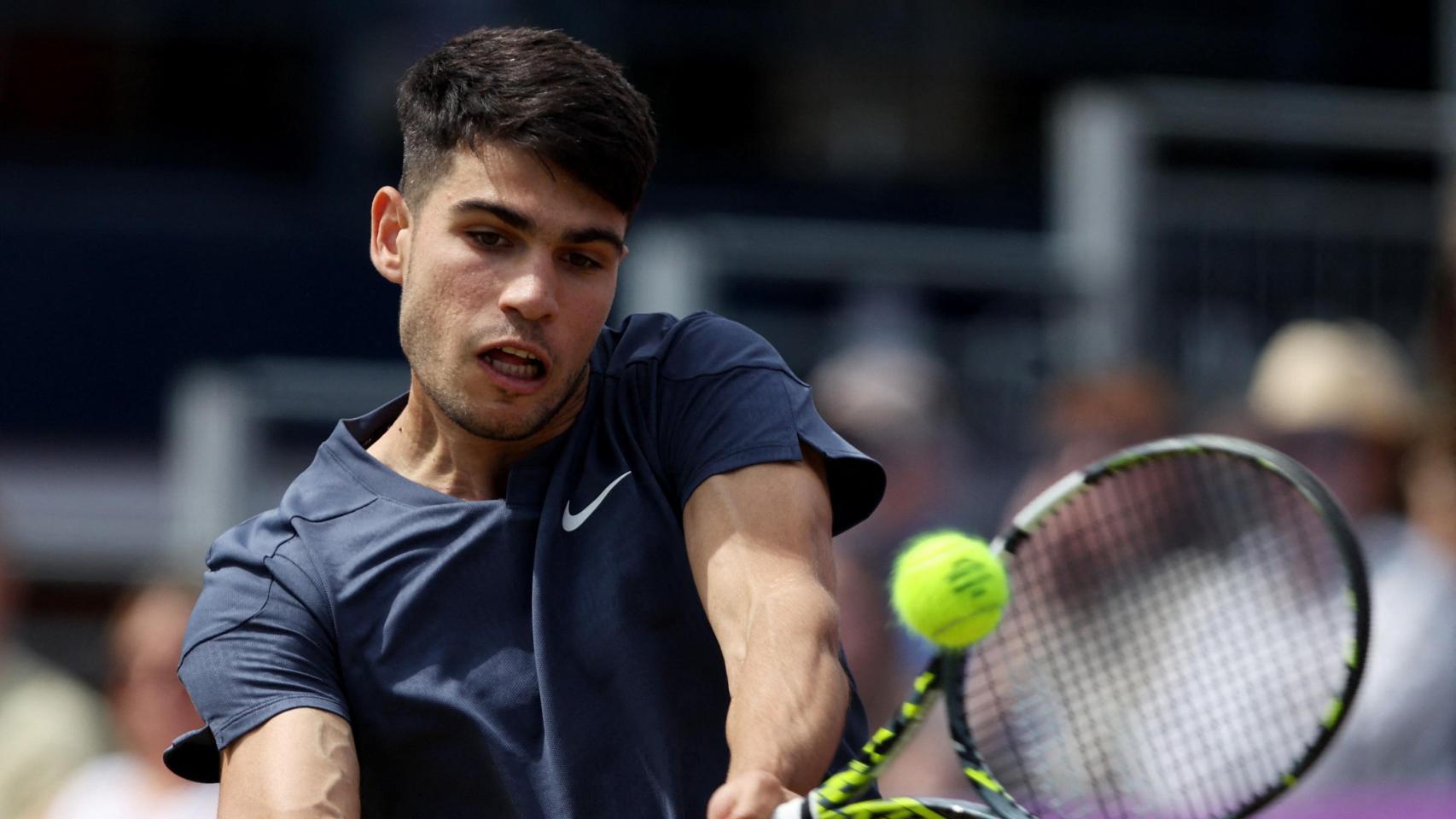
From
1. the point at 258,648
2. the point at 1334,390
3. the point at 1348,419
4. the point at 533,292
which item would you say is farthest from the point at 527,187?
the point at 1334,390

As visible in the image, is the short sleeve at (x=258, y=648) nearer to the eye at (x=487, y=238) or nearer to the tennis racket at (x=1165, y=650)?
the eye at (x=487, y=238)

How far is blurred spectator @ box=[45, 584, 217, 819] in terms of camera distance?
20.1ft

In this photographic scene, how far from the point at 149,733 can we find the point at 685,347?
11.3 ft

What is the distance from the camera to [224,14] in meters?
13.5

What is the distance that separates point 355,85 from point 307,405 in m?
5.07

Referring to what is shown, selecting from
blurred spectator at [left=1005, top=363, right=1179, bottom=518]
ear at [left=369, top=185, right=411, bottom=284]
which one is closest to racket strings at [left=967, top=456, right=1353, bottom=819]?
blurred spectator at [left=1005, top=363, right=1179, bottom=518]

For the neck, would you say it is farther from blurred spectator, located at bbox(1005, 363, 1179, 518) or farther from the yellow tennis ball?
blurred spectator, located at bbox(1005, 363, 1179, 518)

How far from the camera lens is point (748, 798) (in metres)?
2.83

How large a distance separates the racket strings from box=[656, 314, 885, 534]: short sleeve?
2.07 ft

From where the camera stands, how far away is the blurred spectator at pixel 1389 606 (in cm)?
535

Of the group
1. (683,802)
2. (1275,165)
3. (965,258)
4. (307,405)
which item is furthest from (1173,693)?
(1275,165)

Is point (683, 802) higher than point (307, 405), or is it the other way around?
point (683, 802)

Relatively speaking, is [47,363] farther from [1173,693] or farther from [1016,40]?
[1173,693]

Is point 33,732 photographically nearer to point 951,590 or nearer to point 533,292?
point 533,292
